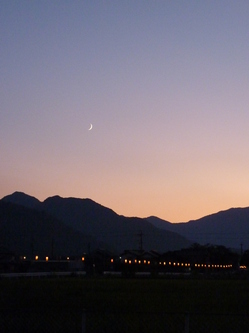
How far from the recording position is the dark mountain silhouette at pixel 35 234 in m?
143

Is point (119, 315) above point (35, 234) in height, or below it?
below

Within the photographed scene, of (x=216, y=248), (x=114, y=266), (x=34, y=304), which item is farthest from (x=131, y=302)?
(x=216, y=248)

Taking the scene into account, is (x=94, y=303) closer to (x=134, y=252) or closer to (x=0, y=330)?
(x=0, y=330)

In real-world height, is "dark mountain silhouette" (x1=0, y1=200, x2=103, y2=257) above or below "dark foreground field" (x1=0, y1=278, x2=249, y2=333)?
above

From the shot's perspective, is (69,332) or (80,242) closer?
(69,332)

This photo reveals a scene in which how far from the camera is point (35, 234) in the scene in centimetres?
15075

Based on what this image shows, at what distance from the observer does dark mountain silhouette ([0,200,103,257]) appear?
143m

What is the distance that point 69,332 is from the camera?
1664 cm

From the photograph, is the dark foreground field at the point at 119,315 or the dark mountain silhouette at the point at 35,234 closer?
the dark foreground field at the point at 119,315

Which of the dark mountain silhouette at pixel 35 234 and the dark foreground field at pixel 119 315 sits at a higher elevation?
the dark mountain silhouette at pixel 35 234

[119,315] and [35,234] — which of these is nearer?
[119,315]

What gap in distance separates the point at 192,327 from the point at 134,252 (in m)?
116

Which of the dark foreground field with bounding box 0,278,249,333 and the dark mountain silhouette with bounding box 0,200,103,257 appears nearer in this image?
the dark foreground field with bounding box 0,278,249,333

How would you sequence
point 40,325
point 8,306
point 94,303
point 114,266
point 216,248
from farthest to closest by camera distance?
point 216,248 → point 114,266 → point 94,303 → point 8,306 → point 40,325
